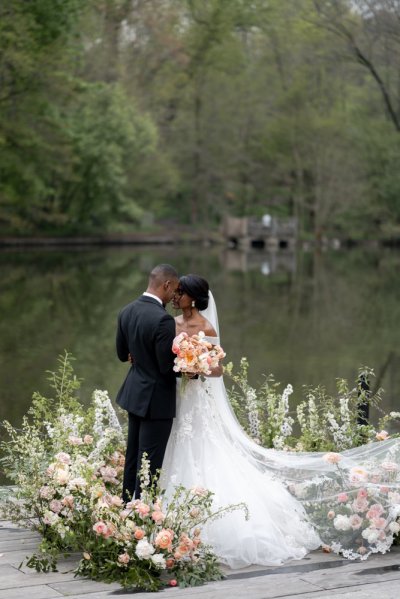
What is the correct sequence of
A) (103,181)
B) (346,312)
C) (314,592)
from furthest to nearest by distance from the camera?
(103,181) < (346,312) < (314,592)

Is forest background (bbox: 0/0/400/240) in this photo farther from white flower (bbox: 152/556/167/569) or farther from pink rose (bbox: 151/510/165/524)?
white flower (bbox: 152/556/167/569)

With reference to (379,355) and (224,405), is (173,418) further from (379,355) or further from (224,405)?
(379,355)

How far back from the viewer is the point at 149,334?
21.0 ft

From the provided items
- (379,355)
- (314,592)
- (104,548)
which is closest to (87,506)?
(104,548)

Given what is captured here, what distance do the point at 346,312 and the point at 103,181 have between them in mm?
32510

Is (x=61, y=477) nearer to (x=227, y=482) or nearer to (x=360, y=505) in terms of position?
(x=227, y=482)

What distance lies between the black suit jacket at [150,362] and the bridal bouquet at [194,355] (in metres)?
0.08

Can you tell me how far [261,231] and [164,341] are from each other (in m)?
66.7

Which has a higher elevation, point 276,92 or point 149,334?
point 276,92

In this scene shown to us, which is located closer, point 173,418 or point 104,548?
point 104,548

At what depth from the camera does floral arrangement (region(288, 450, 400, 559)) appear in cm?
654

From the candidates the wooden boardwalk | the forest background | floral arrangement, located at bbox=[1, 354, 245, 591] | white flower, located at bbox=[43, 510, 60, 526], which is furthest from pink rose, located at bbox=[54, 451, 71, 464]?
the forest background

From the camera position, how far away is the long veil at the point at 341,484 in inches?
259

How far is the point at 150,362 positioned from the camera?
21.2 ft
